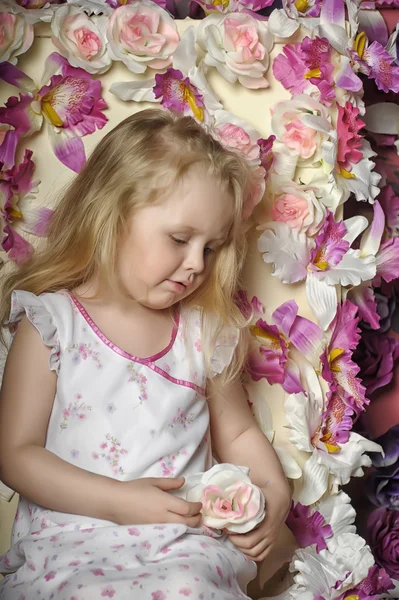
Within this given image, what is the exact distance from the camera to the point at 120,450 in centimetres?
134

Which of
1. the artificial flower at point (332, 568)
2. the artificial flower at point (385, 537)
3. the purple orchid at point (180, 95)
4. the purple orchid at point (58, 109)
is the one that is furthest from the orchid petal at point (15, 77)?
the artificial flower at point (385, 537)

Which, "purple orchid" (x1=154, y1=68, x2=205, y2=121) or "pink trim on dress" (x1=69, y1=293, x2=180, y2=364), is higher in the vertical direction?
"purple orchid" (x1=154, y1=68, x2=205, y2=121)

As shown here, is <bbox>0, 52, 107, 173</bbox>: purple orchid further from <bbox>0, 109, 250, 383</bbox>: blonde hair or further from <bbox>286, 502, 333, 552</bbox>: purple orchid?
<bbox>286, 502, 333, 552</bbox>: purple orchid

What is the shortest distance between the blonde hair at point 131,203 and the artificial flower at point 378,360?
0.41 metres

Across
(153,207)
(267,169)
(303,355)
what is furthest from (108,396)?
(267,169)

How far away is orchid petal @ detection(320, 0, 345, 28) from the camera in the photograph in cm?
158

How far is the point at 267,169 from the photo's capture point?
62.1 inches

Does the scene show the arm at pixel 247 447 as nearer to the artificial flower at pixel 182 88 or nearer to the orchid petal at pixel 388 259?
the orchid petal at pixel 388 259

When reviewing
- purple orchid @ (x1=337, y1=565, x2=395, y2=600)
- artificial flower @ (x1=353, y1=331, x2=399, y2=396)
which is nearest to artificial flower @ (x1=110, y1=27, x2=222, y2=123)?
artificial flower @ (x1=353, y1=331, x2=399, y2=396)

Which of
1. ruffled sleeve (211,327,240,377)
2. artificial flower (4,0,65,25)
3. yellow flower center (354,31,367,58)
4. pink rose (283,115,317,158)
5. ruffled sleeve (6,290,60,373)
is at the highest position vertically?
artificial flower (4,0,65,25)

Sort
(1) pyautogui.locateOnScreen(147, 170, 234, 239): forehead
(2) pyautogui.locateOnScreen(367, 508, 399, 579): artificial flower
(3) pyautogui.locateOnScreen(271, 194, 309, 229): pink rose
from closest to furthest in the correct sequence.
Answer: (1) pyautogui.locateOnScreen(147, 170, 234, 239): forehead, (3) pyautogui.locateOnScreen(271, 194, 309, 229): pink rose, (2) pyautogui.locateOnScreen(367, 508, 399, 579): artificial flower

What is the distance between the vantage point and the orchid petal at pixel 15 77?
60.8 inches

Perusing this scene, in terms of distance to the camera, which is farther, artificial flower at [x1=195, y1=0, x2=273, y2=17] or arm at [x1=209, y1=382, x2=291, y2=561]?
artificial flower at [x1=195, y1=0, x2=273, y2=17]

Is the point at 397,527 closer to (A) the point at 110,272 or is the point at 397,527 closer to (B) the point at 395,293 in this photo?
(B) the point at 395,293
